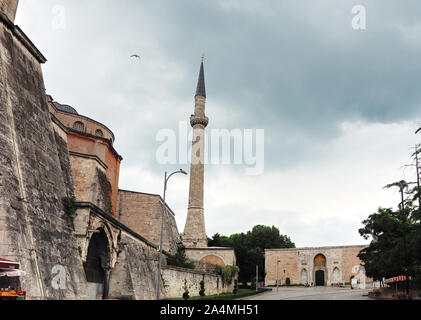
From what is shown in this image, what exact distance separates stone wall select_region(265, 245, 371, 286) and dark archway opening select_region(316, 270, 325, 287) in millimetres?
758

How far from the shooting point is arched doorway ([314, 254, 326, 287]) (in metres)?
67.0

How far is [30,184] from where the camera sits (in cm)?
1705

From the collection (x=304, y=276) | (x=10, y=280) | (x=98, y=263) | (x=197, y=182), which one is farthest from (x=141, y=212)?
(x=304, y=276)

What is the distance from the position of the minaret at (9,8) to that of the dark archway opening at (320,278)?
60.7m

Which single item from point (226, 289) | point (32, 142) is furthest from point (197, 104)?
point (32, 142)

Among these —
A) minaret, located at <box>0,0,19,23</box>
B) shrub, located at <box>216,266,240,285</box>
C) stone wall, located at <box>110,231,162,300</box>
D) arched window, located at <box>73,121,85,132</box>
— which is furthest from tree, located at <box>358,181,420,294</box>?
arched window, located at <box>73,121,85,132</box>

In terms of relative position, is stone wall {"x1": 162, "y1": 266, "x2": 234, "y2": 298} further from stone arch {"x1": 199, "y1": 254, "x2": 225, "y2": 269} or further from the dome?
the dome

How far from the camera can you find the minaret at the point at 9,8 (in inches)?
803

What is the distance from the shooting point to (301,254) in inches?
2709

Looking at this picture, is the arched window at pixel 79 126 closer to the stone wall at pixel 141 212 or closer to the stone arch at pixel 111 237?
the stone wall at pixel 141 212

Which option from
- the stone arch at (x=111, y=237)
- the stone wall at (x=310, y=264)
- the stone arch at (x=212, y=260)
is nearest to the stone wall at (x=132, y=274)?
the stone arch at (x=111, y=237)

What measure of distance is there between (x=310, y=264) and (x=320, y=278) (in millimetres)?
2786
